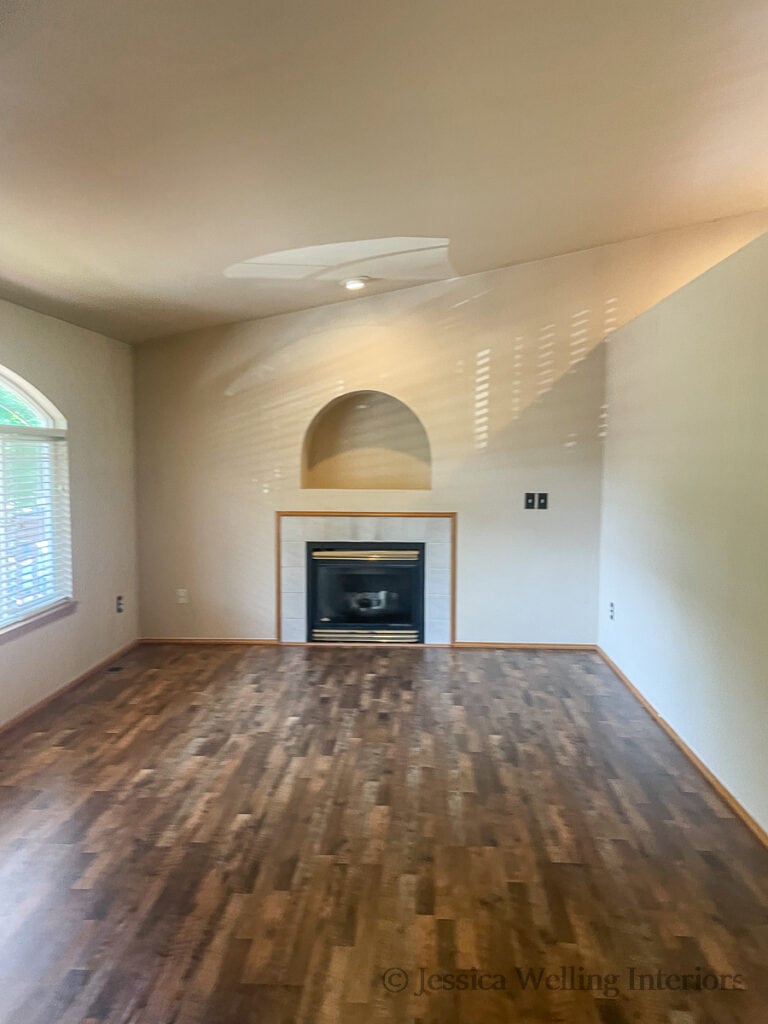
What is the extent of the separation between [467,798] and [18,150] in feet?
9.27

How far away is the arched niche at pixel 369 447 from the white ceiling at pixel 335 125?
1.71 meters

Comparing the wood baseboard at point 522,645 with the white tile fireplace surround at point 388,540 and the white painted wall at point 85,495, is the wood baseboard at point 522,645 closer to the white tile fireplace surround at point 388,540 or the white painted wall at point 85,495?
the white tile fireplace surround at point 388,540

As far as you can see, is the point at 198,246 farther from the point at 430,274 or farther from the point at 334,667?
the point at 334,667

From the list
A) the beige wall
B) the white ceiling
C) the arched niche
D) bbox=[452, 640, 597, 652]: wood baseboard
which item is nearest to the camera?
the white ceiling

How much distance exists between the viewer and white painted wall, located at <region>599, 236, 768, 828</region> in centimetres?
261

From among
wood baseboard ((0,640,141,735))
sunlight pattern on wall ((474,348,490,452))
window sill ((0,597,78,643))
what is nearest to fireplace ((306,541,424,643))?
sunlight pattern on wall ((474,348,490,452))

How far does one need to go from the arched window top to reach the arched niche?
1.88 metres

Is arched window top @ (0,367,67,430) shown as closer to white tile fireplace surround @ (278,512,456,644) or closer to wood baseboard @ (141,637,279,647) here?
white tile fireplace surround @ (278,512,456,644)

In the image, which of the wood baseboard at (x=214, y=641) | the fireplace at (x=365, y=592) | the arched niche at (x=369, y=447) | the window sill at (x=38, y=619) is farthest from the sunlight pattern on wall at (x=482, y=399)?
the window sill at (x=38, y=619)

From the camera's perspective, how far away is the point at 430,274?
4.64 m

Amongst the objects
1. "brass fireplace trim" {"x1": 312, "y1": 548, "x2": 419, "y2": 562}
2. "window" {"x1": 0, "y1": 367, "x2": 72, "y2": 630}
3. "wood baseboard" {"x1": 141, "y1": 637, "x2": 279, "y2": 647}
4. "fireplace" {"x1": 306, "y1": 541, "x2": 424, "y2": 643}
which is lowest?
"wood baseboard" {"x1": 141, "y1": 637, "x2": 279, "y2": 647}

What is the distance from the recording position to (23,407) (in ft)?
12.7

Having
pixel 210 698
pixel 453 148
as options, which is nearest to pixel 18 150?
pixel 453 148

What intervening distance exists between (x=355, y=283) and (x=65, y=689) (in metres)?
3.12
